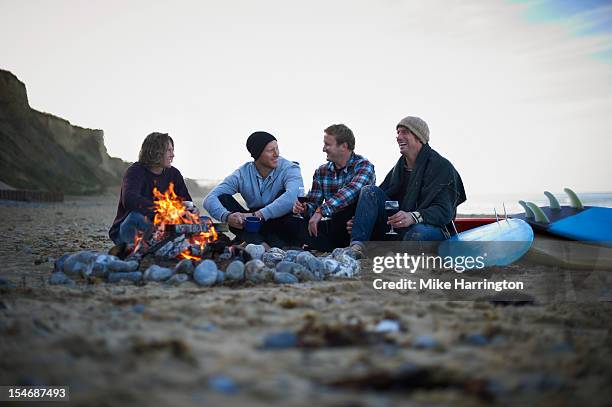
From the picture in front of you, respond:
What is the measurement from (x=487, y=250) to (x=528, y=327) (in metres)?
2.34

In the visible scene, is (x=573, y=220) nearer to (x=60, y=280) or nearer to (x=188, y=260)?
(x=188, y=260)

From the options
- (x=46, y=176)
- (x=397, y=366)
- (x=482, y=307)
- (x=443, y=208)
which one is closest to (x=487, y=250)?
(x=443, y=208)

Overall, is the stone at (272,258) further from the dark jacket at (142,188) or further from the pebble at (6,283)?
the pebble at (6,283)

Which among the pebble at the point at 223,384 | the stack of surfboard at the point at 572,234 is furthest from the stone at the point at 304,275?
the pebble at the point at 223,384

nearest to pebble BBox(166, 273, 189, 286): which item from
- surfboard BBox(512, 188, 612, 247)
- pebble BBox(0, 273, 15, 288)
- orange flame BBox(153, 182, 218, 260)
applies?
orange flame BBox(153, 182, 218, 260)

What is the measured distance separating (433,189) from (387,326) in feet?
9.07

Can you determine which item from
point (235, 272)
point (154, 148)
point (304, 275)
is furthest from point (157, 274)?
point (154, 148)

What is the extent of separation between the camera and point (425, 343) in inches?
99.0

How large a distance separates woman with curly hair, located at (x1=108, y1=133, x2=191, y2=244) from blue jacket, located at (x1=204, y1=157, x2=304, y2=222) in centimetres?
40

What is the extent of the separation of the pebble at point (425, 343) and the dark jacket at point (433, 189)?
2802mm

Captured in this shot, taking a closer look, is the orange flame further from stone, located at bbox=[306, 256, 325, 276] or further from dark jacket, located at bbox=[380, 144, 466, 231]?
dark jacket, located at bbox=[380, 144, 466, 231]

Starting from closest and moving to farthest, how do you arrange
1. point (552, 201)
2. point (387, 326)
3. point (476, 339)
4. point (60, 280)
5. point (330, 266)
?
point (476, 339) < point (387, 326) < point (60, 280) < point (330, 266) < point (552, 201)

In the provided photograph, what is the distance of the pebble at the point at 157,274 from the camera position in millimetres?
4500

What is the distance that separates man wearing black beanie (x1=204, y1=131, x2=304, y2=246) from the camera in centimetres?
602
